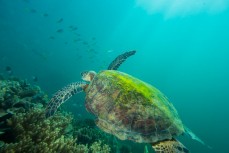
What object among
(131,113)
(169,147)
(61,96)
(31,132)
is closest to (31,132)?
(31,132)

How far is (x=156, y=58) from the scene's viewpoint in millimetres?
152250

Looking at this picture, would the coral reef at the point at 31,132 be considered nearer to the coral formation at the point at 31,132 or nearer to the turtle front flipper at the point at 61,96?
the coral formation at the point at 31,132

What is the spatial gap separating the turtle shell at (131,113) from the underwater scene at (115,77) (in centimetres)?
2

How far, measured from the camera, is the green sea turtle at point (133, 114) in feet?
11.4

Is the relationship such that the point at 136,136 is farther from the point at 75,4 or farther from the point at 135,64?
the point at 135,64

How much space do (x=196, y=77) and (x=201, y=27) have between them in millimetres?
41101

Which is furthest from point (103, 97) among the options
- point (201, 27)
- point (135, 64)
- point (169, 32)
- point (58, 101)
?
point (135, 64)

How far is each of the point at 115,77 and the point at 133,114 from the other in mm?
1090

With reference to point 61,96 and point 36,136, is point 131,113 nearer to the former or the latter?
point 36,136

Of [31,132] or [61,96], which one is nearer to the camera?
[31,132]

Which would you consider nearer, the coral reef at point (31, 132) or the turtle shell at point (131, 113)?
the coral reef at point (31, 132)

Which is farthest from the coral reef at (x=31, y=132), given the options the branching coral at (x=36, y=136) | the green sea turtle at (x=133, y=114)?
the green sea turtle at (x=133, y=114)

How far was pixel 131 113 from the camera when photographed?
3.62 meters

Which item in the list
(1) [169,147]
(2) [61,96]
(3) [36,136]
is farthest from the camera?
(2) [61,96]
